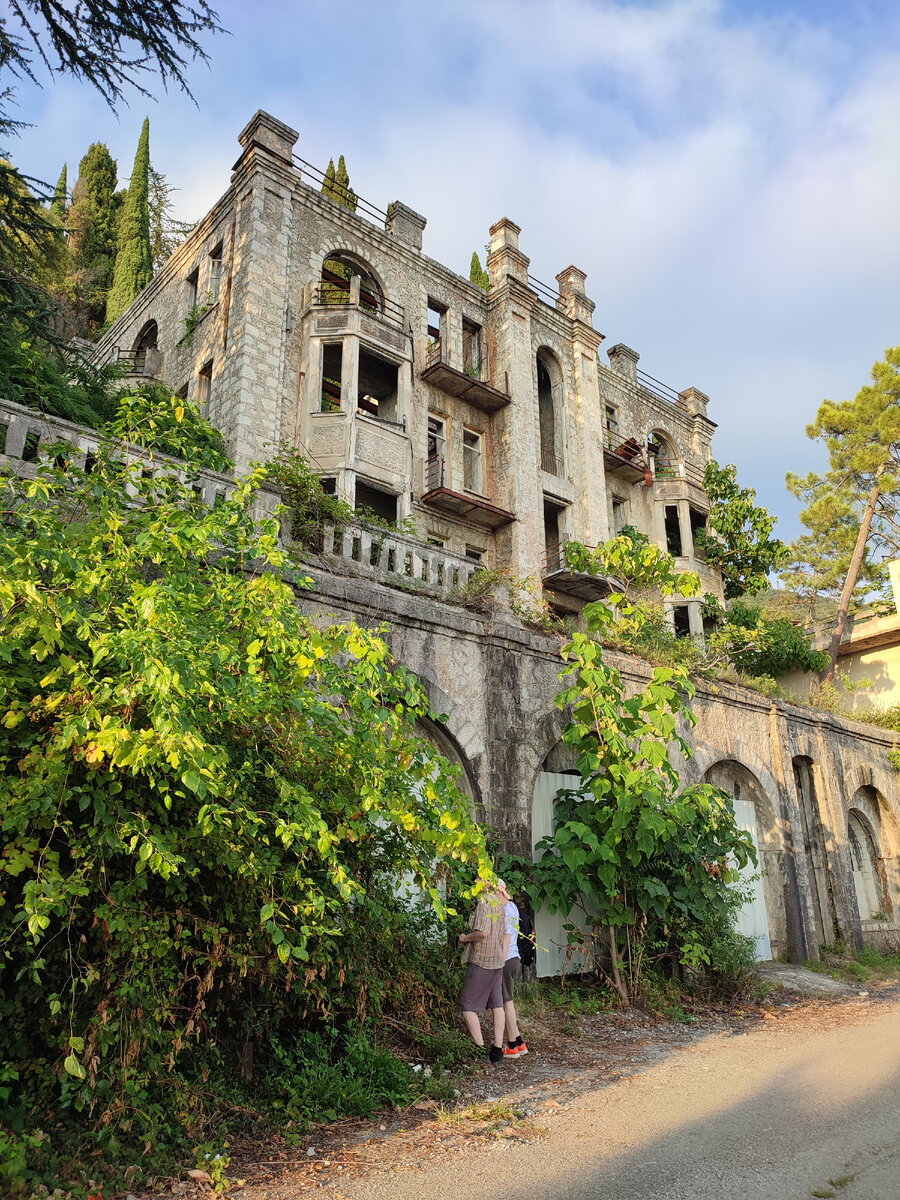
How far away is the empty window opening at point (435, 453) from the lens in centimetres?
2031

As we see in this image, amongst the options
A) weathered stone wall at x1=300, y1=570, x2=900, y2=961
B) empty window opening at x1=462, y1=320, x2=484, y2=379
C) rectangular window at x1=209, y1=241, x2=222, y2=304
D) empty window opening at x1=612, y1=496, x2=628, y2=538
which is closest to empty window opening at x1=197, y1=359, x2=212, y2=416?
rectangular window at x1=209, y1=241, x2=222, y2=304

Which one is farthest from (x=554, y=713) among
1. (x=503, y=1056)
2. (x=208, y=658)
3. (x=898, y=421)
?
(x=898, y=421)

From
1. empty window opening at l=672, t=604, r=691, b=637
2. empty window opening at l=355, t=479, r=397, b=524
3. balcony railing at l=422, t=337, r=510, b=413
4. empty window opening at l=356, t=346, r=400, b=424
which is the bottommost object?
empty window opening at l=672, t=604, r=691, b=637

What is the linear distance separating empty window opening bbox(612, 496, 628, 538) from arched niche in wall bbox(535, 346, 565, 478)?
3149 millimetres

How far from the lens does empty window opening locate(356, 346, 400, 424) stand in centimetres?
1958

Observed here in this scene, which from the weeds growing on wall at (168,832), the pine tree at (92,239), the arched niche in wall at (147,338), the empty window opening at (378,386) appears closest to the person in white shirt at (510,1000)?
the weeds growing on wall at (168,832)

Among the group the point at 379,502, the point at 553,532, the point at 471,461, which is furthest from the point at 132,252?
the point at 553,532

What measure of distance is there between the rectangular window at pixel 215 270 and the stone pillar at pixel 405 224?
4.35m

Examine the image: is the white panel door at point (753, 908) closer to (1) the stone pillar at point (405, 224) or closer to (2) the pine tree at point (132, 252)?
(1) the stone pillar at point (405, 224)

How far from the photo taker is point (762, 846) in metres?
13.6

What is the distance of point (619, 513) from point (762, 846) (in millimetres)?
13961

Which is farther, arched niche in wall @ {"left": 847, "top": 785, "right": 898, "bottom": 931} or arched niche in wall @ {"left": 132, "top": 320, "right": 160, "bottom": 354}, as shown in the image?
arched niche in wall @ {"left": 132, "top": 320, "right": 160, "bottom": 354}

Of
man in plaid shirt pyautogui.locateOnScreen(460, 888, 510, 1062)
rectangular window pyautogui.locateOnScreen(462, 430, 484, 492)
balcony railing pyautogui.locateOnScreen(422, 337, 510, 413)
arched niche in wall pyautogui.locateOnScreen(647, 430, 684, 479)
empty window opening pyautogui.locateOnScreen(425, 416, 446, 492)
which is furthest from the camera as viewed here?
arched niche in wall pyautogui.locateOnScreen(647, 430, 684, 479)

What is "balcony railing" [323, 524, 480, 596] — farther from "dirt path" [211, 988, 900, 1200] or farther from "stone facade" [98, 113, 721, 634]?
"stone facade" [98, 113, 721, 634]
